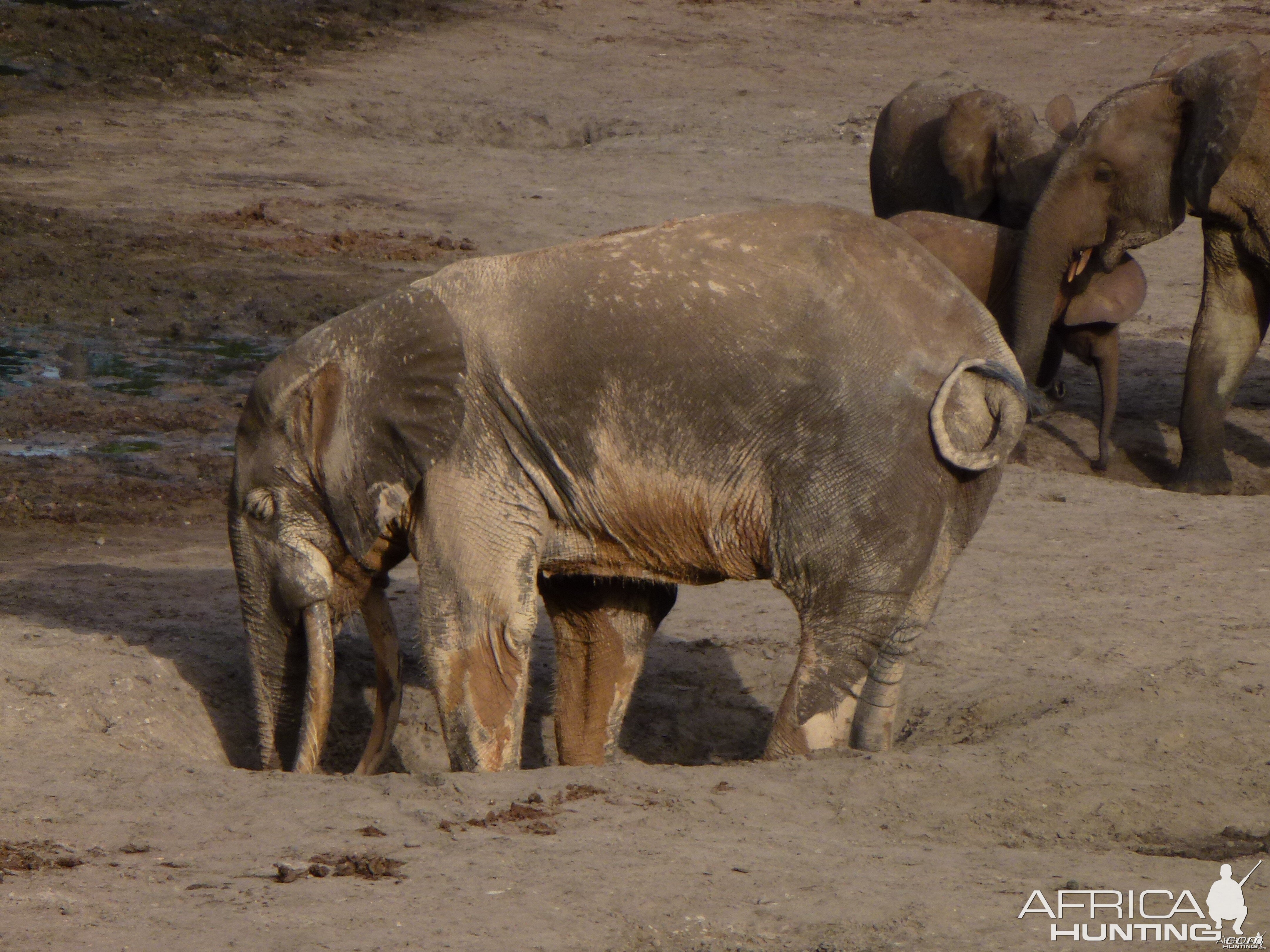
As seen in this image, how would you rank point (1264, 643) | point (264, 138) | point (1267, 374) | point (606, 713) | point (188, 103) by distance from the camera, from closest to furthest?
point (606, 713) < point (1264, 643) < point (1267, 374) < point (264, 138) < point (188, 103)

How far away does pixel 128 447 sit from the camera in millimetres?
9289

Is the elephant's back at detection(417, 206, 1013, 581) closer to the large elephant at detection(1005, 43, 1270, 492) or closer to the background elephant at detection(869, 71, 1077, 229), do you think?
the large elephant at detection(1005, 43, 1270, 492)

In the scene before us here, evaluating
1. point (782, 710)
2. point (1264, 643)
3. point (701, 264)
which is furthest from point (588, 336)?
point (1264, 643)

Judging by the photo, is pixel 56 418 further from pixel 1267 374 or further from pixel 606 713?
pixel 1267 374

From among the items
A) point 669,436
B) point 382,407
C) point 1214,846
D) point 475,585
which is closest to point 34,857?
point 475,585

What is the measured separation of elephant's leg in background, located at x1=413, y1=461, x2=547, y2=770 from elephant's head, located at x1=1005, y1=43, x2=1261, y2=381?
515cm

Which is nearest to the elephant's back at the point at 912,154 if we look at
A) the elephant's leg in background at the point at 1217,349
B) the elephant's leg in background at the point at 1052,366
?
the elephant's leg in background at the point at 1052,366

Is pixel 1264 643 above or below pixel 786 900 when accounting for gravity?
below

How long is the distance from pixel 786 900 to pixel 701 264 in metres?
1.87

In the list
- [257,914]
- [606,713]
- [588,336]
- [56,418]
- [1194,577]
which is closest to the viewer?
[257,914]

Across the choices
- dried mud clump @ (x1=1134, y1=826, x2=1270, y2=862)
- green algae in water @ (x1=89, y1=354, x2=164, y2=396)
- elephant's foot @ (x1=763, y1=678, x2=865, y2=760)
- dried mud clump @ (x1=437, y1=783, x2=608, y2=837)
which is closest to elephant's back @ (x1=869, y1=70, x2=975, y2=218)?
green algae in water @ (x1=89, y1=354, x2=164, y2=396)

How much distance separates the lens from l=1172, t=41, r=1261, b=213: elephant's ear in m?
9.09

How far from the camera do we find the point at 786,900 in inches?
151

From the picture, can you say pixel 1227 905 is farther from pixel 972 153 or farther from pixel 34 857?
pixel 972 153
